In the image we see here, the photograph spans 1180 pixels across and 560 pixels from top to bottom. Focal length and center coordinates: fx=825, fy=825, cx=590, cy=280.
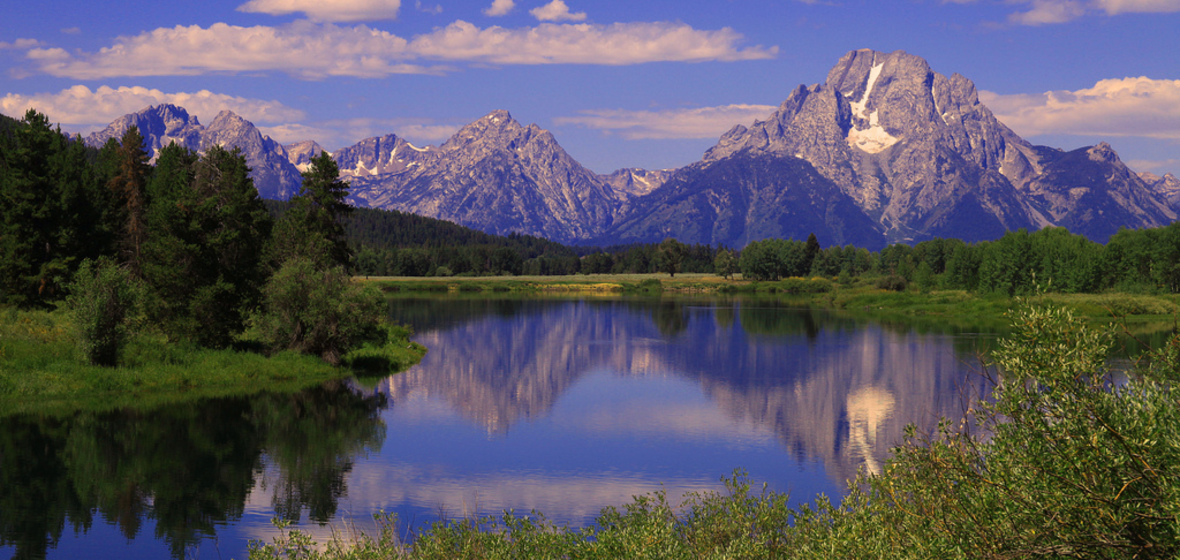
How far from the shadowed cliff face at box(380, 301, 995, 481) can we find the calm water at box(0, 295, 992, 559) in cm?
34

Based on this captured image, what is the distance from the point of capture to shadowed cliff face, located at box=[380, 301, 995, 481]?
163 feet

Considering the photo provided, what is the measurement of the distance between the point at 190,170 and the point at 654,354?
46179mm

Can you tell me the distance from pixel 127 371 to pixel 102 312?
4.30m

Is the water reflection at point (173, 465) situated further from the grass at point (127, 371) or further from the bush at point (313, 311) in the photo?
the bush at point (313, 311)

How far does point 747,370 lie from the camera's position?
2889 inches

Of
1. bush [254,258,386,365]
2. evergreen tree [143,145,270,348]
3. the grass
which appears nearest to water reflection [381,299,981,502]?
bush [254,258,386,365]

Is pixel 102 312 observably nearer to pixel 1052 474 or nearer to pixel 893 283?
pixel 1052 474

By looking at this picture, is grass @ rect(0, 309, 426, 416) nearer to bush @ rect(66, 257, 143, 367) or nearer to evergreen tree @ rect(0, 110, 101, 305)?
bush @ rect(66, 257, 143, 367)

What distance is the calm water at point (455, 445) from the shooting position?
3045 centimetres

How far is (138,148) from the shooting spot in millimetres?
79000

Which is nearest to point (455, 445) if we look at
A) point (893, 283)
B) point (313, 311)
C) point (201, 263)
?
point (313, 311)

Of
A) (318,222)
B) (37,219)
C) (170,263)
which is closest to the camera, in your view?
(170,263)

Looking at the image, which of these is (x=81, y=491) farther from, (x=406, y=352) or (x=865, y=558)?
(x=406, y=352)

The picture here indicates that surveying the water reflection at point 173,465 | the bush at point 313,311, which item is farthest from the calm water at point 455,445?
the bush at point 313,311
